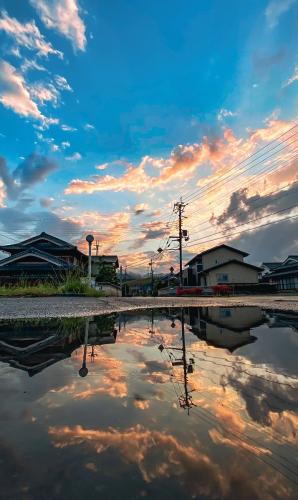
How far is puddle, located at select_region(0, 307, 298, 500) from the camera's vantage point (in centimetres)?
88

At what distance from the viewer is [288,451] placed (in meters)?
1.05

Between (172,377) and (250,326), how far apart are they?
2708mm

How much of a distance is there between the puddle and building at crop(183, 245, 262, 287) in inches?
1565

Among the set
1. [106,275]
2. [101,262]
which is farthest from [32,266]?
[101,262]

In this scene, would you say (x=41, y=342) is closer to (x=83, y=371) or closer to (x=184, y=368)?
(x=83, y=371)

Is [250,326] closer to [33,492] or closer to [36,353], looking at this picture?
[36,353]

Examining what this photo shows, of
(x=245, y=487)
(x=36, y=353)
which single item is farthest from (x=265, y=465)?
(x=36, y=353)

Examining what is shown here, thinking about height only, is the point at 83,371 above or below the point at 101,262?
below

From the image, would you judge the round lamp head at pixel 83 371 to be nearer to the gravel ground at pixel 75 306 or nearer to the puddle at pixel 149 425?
the puddle at pixel 149 425

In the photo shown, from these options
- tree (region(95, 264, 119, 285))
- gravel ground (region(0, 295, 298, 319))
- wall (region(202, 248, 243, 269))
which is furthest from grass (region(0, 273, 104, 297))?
wall (region(202, 248, 243, 269))

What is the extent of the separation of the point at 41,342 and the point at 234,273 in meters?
40.8

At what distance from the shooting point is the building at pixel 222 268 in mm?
41438

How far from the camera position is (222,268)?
137 ft

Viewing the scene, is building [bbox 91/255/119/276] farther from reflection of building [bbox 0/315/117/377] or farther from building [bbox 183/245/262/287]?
reflection of building [bbox 0/315/117/377]
